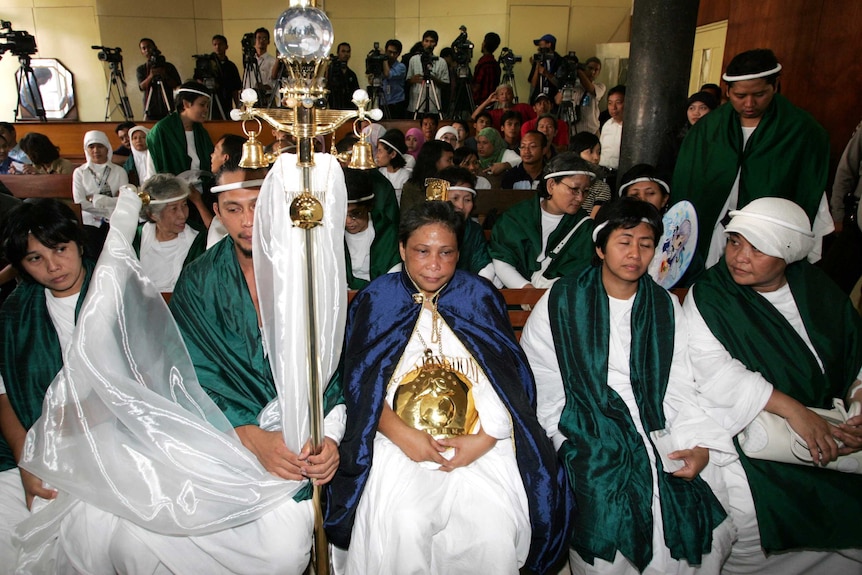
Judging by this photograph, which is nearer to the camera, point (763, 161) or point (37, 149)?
point (763, 161)

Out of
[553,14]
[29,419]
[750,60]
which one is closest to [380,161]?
[750,60]

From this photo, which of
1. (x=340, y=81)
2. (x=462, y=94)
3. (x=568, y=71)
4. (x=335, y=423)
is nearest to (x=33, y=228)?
(x=335, y=423)

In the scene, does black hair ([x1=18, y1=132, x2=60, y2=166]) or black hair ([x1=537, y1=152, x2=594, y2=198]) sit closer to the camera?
black hair ([x1=537, y1=152, x2=594, y2=198])

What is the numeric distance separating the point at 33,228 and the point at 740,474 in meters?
3.06

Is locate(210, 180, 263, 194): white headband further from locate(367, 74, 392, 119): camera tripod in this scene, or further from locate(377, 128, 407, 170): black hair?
locate(367, 74, 392, 119): camera tripod

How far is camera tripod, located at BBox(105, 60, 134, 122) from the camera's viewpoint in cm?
1191

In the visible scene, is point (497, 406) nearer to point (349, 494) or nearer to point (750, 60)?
point (349, 494)

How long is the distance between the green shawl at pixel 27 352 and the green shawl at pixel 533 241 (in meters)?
2.60

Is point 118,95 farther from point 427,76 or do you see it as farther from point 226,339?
point 226,339

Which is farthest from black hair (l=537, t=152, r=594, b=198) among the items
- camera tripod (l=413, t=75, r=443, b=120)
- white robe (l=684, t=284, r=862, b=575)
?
camera tripod (l=413, t=75, r=443, b=120)

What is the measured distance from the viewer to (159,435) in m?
2.08

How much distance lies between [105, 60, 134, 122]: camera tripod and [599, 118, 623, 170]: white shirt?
10093mm

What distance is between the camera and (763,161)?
3.70m

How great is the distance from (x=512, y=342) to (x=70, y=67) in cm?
1460
